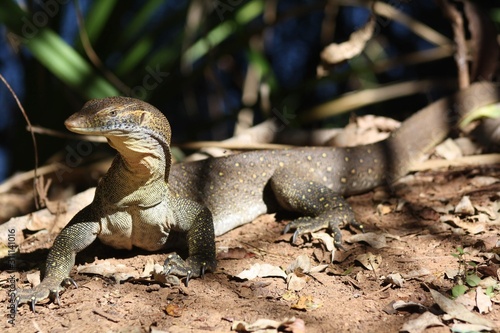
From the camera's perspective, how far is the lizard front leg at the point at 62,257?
374 cm

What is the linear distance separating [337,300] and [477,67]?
14.2ft

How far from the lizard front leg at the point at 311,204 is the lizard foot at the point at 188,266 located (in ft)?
2.81

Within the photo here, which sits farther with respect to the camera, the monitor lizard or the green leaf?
the monitor lizard

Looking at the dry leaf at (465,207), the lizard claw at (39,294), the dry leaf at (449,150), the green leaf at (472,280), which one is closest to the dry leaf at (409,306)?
the green leaf at (472,280)

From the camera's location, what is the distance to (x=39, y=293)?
3742 millimetres

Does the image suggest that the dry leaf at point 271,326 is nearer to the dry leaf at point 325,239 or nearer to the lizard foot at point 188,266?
the lizard foot at point 188,266

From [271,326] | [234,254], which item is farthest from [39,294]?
[271,326]

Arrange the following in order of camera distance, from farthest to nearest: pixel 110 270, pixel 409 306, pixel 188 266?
pixel 110 270 → pixel 188 266 → pixel 409 306

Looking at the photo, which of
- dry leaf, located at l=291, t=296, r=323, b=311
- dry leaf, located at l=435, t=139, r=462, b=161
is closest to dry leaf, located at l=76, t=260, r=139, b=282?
dry leaf, located at l=291, t=296, r=323, b=311

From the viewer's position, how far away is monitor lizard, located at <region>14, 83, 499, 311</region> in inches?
147

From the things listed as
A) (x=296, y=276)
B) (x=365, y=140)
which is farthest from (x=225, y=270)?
(x=365, y=140)

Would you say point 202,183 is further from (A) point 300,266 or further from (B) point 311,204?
(A) point 300,266

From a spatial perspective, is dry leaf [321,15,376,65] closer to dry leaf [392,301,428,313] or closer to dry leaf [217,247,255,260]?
dry leaf [217,247,255,260]

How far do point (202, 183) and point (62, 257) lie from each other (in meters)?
1.55
